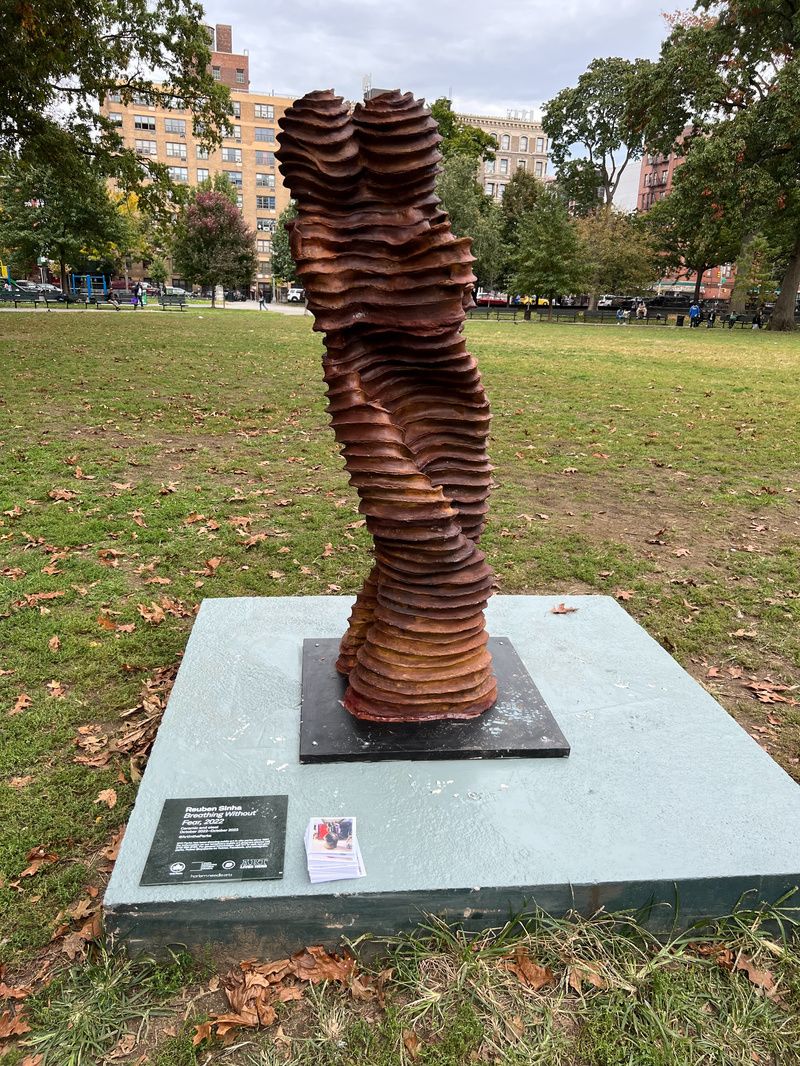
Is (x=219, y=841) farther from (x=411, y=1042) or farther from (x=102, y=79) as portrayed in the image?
(x=102, y=79)

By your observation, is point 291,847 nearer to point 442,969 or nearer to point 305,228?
point 442,969

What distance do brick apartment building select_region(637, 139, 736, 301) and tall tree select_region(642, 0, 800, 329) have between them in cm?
3505

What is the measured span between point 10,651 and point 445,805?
319 cm

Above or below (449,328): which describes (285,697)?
below

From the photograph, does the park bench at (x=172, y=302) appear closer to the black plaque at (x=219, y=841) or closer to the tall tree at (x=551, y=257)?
the tall tree at (x=551, y=257)

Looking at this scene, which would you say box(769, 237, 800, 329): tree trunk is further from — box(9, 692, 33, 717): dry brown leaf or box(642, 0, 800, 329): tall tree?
box(9, 692, 33, 717): dry brown leaf

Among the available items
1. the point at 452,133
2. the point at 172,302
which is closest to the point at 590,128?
the point at 452,133

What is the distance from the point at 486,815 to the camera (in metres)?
3.09

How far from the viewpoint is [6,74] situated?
50.6 feet

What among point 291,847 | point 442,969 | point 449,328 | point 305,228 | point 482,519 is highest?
point 305,228

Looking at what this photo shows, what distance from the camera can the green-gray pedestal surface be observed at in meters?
2.68

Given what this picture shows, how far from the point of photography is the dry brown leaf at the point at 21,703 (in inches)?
163

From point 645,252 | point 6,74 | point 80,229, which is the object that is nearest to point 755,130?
point 645,252

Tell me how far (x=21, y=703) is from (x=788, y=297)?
3964cm
